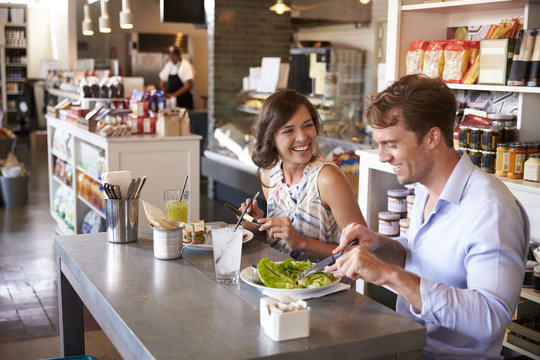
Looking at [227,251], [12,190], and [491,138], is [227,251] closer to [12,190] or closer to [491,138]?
[491,138]

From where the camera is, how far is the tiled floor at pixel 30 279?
3.73m

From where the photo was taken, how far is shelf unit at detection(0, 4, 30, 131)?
46.4 ft

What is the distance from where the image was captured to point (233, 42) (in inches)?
305

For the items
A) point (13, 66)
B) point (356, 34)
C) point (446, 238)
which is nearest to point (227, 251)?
point (446, 238)

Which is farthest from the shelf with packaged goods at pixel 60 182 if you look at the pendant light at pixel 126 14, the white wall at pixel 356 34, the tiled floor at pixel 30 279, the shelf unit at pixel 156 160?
the white wall at pixel 356 34

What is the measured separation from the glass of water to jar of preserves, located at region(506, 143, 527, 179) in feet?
5.61

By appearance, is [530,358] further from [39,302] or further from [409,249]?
[39,302]

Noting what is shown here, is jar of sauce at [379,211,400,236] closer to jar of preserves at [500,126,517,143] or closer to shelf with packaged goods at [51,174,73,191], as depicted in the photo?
jar of preserves at [500,126,517,143]

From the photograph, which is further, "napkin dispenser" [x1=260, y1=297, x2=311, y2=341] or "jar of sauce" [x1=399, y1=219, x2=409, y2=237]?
"jar of sauce" [x1=399, y1=219, x2=409, y2=237]

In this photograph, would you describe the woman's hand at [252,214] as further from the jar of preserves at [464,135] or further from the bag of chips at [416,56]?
the bag of chips at [416,56]

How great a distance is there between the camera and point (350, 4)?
33.5 feet

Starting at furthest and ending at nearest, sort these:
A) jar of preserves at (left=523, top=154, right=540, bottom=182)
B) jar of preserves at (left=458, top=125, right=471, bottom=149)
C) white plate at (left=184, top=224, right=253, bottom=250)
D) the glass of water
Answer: jar of preserves at (left=458, top=125, right=471, bottom=149) → jar of preserves at (left=523, top=154, right=540, bottom=182) → white plate at (left=184, top=224, right=253, bottom=250) → the glass of water

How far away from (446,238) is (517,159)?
57.0 inches

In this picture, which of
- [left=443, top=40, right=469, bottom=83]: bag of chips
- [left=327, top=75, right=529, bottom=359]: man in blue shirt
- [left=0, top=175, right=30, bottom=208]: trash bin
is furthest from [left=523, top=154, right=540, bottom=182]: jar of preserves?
[left=0, top=175, right=30, bottom=208]: trash bin
